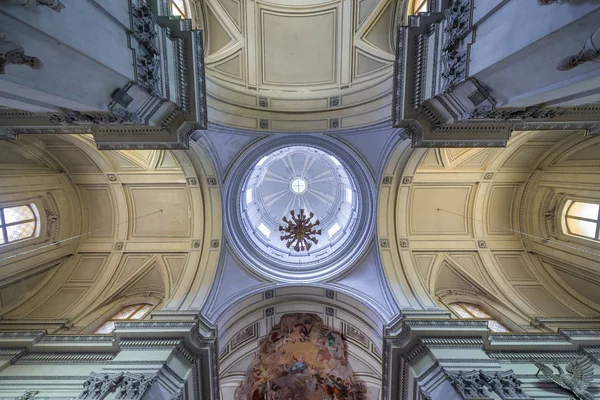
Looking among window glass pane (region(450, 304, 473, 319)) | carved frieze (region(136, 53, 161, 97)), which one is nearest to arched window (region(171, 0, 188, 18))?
carved frieze (region(136, 53, 161, 97))

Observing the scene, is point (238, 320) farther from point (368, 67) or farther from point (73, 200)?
point (368, 67)

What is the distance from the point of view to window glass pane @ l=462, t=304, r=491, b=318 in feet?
40.1

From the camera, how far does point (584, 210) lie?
11797mm

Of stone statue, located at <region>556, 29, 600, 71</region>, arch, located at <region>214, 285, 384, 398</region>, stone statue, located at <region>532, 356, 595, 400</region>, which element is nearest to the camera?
stone statue, located at <region>556, 29, 600, 71</region>

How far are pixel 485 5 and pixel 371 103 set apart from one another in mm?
6518

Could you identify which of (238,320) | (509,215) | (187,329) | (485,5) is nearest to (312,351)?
(238,320)

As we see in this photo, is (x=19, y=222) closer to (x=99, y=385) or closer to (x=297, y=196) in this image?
(x=99, y=385)

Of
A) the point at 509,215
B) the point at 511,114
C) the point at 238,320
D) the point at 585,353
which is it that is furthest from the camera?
the point at 509,215

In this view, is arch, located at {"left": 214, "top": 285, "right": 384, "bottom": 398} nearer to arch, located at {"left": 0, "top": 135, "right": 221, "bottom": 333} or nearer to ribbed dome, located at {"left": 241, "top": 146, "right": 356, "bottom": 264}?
ribbed dome, located at {"left": 241, "top": 146, "right": 356, "bottom": 264}

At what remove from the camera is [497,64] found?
5180 mm

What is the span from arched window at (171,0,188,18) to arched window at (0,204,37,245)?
9.64m

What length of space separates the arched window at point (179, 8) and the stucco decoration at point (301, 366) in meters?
12.9

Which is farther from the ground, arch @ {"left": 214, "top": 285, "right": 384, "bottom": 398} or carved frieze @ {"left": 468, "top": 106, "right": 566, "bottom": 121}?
carved frieze @ {"left": 468, "top": 106, "right": 566, "bottom": 121}

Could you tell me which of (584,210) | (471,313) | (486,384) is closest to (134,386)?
(486,384)
